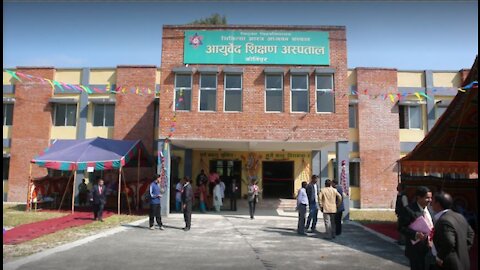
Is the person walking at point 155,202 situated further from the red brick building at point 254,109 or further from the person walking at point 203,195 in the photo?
the person walking at point 203,195

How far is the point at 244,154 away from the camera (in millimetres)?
21125

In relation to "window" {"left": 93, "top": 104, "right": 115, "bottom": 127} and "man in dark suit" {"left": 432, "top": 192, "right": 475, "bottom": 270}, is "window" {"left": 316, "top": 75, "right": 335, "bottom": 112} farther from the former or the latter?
"window" {"left": 93, "top": 104, "right": 115, "bottom": 127}

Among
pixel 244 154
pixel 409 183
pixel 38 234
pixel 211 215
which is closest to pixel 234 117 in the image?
pixel 211 215

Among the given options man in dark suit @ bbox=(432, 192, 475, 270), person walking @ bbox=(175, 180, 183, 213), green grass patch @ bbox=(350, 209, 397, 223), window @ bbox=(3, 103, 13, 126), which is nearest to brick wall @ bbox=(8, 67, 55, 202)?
window @ bbox=(3, 103, 13, 126)

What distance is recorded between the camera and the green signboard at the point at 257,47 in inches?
633

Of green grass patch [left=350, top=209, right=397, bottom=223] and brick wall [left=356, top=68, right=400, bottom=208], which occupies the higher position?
brick wall [left=356, top=68, right=400, bottom=208]

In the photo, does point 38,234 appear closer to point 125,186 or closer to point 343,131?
point 125,186

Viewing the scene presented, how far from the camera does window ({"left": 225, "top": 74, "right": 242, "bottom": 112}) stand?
16.1m

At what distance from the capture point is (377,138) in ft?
71.2

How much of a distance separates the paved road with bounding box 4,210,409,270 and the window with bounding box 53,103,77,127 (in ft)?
41.6

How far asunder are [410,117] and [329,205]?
14603 mm

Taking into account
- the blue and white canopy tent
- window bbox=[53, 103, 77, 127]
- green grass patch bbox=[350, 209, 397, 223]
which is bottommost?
green grass patch bbox=[350, 209, 397, 223]

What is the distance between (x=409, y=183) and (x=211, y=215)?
7995mm

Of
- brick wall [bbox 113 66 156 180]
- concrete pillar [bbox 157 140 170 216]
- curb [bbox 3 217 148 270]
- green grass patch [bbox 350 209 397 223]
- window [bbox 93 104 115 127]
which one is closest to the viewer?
curb [bbox 3 217 148 270]
